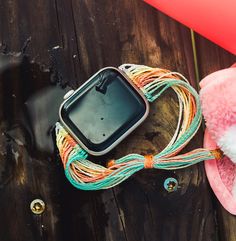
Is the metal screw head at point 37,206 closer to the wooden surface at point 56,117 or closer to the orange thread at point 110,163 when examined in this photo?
the wooden surface at point 56,117

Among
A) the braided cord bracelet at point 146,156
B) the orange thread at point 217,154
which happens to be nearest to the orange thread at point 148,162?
the braided cord bracelet at point 146,156

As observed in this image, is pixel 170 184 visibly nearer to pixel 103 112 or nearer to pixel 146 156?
pixel 146 156

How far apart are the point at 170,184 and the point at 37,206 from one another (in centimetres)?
26

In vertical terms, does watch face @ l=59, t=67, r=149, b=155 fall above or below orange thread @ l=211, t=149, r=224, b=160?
above

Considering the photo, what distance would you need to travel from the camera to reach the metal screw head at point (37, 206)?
100 centimetres

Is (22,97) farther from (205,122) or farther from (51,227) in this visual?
(205,122)

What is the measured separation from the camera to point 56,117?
1020 millimetres

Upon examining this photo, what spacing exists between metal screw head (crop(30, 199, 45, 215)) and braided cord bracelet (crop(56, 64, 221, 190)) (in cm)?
7

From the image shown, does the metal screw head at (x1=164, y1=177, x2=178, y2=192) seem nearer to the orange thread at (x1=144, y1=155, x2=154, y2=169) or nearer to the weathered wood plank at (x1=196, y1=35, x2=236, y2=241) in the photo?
the orange thread at (x1=144, y1=155, x2=154, y2=169)

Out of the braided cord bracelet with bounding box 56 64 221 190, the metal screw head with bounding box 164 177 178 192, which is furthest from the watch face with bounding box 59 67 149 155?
the metal screw head with bounding box 164 177 178 192

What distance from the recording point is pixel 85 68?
1037 mm

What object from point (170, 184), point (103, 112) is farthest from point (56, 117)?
point (170, 184)

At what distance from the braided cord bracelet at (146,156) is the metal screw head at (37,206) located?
0.07 m

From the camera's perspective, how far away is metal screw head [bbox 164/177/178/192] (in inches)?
Answer: 40.0
